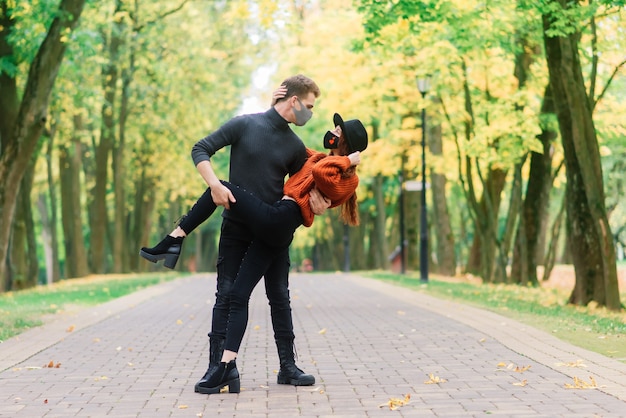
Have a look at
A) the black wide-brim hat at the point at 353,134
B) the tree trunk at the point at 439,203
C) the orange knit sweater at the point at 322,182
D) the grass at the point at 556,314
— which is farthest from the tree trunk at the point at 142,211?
the black wide-brim hat at the point at 353,134

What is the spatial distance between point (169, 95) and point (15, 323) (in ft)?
70.8

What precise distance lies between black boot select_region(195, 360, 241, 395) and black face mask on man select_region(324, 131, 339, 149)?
5.31 feet

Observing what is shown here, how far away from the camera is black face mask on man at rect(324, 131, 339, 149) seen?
7273 mm

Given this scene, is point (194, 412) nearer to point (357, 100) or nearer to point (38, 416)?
point (38, 416)

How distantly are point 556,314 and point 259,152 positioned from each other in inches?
311

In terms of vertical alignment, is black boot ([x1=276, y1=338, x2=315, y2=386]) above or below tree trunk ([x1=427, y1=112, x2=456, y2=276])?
below

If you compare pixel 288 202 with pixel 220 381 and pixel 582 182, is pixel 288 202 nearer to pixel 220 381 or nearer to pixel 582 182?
pixel 220 381

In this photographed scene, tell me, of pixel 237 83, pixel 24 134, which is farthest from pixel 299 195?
pixel 237 83

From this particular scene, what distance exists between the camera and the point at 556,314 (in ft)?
46.7

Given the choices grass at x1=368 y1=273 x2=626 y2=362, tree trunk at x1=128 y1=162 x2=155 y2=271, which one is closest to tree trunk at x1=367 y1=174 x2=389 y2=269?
tree trunk at x1=128 y1=162 x2=155 y2=271

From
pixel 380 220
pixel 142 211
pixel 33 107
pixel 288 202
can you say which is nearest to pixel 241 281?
pixel 288 202

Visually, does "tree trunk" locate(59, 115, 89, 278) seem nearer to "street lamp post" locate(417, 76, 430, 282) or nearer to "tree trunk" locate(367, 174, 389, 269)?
"street lamp post" locate(417, 76, 430, 282)

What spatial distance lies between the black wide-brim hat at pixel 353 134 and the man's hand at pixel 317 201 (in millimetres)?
366

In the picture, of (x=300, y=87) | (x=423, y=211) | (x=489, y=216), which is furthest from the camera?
(x=489, y=216)
